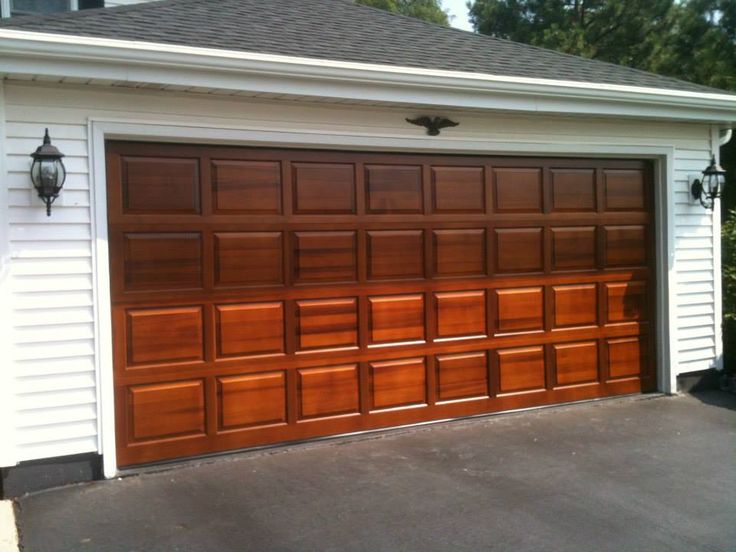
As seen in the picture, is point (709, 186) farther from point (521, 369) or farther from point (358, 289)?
point (358, 289)

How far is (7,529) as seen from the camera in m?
4.16

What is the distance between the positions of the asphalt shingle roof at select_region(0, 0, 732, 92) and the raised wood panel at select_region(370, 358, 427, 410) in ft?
7.98

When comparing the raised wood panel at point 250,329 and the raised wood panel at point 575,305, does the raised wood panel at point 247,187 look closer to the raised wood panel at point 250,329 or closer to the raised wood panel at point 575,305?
the raised wood panel at point 250,329

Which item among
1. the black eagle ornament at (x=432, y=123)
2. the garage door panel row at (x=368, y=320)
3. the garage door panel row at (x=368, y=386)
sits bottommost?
the garage door panel row at (x=368, y=386)

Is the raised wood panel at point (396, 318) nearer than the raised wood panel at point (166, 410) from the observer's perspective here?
No

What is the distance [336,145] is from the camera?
5.64 meters

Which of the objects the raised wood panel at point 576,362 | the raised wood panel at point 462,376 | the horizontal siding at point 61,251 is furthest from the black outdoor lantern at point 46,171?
the raised wood panel at point 576,362

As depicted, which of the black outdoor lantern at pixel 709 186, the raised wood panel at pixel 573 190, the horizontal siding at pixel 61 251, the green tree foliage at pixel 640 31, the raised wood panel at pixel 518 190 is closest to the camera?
the horizontal siding at pixel 61 251

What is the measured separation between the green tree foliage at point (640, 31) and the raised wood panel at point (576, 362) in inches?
273

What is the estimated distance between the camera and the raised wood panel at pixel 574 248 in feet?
21.7

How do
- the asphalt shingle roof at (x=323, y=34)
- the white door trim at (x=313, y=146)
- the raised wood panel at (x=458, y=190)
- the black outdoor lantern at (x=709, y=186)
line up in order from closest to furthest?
the white door trim at (x=313, y=146)
the asphalt shingle roof at (x=323, y=34)
the raised wood panel at (x=458, y=190)
the black outdoor lantern at (x=709, y=186)

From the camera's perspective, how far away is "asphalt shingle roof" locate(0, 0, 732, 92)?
5152 mm

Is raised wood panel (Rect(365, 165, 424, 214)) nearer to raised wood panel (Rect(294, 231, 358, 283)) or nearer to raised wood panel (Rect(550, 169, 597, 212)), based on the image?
raised wood panel (Rect(294, 231, 358, 283))

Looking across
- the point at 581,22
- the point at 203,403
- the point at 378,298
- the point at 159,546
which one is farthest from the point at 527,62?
the point at 581,22
